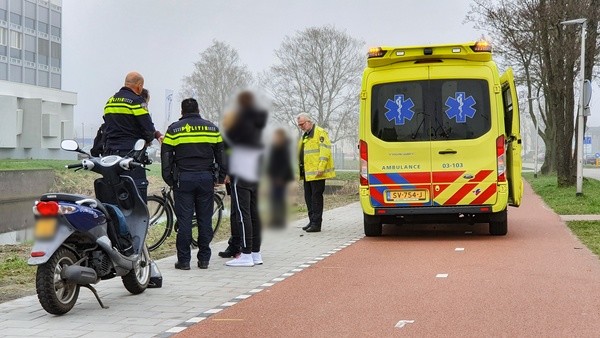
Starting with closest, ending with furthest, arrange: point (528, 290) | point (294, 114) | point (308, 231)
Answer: point (294, 114) < point (528, 290) < point (308, 231)

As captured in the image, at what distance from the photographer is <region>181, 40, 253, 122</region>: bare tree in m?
1.76

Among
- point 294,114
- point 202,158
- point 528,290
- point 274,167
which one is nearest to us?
point 274,167

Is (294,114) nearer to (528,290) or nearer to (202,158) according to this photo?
(202,158)

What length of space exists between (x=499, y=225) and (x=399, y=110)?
402 inches

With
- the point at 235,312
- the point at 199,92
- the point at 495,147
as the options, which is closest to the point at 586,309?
the point at 235,312

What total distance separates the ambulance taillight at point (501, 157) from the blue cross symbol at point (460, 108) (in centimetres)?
837

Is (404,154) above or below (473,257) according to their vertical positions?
above

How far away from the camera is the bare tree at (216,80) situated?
1760mm

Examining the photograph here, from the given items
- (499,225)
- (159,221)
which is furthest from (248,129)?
(499,225)

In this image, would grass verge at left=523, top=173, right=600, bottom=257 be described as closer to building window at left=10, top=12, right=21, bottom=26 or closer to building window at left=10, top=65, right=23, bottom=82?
building window at left=10, top=12, right=21, bottom=26

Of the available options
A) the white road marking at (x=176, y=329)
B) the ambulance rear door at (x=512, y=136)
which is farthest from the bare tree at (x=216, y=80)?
the ambulance rear door at (x=512, y=136)

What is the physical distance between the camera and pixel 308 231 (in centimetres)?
1534

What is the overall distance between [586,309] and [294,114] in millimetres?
7107

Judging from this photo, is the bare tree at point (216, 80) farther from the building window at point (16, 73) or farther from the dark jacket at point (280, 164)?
the building window at point (16, 73)
